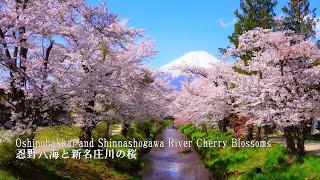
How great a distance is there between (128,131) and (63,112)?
2215 cm

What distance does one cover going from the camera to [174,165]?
37.5 meters

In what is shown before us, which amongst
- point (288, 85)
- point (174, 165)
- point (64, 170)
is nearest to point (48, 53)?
point (64, 170)

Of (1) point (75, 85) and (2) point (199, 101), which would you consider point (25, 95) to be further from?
(2) point (199, 101)

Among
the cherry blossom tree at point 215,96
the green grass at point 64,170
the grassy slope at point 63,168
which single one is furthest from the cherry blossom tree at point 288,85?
the cherry blossom tree at point 215,96

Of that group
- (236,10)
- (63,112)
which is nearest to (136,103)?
(63,112)

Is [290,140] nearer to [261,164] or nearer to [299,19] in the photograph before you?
[261,164]

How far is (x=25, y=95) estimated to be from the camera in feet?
63.6

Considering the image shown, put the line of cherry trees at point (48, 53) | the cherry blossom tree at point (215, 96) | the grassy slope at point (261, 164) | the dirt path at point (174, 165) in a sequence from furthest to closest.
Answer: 1. the cherry blossom tree at point (215, 96)
2. the dirt path at point (174, 165)
3. the grassy slope at point (261, 164)
4. the line of cherry trees at point (48, 53)

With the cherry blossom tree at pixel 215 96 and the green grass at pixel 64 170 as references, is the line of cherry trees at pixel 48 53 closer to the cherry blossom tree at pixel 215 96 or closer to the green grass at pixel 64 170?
the green grass at pixel 64 170

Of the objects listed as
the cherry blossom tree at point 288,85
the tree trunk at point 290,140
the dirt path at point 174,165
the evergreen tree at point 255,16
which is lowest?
the dirt path at point 174,165

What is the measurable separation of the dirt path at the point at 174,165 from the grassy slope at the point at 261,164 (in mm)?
1166

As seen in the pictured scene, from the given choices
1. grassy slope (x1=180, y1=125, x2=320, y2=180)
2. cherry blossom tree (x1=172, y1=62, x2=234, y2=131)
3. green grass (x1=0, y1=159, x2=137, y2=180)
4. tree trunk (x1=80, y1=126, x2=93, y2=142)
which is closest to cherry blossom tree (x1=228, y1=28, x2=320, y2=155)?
grassy slope (x1=180, y1=125, x2=320, y2=180)

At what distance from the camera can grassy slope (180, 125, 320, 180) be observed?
2025 cm

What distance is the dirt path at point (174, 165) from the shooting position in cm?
3139
